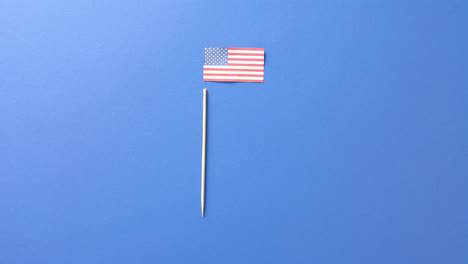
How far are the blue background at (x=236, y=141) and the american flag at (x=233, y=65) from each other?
0.03 metres

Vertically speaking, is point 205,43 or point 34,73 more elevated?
point 205,43

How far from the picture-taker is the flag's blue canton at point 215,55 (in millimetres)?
973

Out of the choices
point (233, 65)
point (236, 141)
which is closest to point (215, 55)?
point (233, 65)

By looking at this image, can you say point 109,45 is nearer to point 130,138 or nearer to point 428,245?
point 130,138

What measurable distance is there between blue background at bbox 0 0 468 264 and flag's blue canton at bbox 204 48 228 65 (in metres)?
0.02

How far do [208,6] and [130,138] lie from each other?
21.7 inches

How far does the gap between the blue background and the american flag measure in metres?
0.03

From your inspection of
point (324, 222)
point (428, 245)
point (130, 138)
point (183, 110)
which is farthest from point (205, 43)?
point (428, 245)

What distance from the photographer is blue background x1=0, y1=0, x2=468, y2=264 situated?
0.98 m

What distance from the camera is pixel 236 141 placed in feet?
3.23

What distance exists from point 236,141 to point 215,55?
32cm

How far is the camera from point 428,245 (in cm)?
99

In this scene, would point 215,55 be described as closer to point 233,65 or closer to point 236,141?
point 233,65

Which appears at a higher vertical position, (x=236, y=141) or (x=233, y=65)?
(x=233, y=65)
